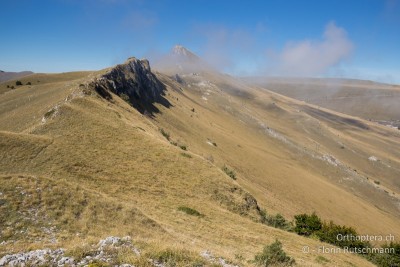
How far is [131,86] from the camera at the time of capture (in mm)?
79375

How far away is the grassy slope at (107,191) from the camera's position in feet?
56.2

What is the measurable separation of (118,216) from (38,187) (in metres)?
4.96

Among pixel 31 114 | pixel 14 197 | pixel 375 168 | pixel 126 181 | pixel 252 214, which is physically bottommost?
pixel 375 168

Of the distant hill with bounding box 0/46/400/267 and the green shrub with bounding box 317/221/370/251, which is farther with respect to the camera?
the green shrub with bounding box 317/221/370/251

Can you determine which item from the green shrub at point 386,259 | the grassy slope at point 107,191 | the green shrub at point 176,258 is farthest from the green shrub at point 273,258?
the green shrub at point 386,259

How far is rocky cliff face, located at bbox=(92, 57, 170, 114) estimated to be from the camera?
210 feet

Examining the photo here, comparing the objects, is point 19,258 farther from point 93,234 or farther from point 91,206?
point 91,206

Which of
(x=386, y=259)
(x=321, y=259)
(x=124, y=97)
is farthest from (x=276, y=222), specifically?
(x=124, y=97)

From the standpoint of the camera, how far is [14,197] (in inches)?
689

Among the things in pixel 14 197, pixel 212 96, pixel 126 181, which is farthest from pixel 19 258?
pixel 212 96

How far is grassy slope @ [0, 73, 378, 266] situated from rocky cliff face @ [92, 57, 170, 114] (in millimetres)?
11971

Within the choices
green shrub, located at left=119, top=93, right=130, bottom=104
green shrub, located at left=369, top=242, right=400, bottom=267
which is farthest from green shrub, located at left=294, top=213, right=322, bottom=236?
green shrub, located at left=119, top=93, right=130, bottom=104

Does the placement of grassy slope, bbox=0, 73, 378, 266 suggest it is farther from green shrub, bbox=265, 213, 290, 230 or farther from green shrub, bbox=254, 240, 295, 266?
green shrub, bbox=265, 213, 290, 230

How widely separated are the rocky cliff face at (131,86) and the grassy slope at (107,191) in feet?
39.3
